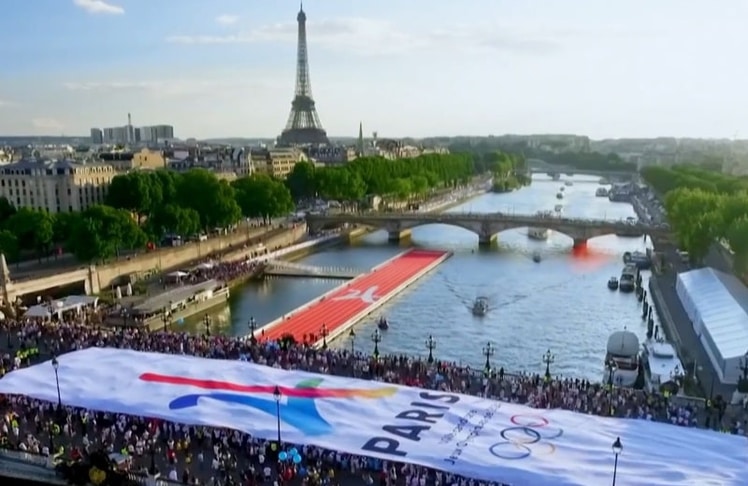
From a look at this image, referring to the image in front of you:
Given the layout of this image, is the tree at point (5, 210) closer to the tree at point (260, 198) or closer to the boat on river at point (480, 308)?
the tree at point (260, 198)

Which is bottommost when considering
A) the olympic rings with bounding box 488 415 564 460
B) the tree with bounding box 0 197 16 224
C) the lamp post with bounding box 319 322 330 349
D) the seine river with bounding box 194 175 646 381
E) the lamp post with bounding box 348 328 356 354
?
the seine river with bounding box 194 175 646 381

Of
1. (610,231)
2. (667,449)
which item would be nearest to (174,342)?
(667,449)

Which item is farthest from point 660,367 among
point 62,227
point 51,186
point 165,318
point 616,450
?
point 51,186

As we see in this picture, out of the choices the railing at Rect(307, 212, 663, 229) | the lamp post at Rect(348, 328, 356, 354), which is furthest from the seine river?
the railing at Rect(307, 212, 663, 229)

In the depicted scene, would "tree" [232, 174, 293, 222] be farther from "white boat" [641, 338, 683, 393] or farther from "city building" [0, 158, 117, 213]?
"white boat" [641, 338, 683, 393]

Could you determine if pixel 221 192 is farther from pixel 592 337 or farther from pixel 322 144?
pixel 322 144

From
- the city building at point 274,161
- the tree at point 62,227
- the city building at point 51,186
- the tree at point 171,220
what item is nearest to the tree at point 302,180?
the city building at point 274,161
